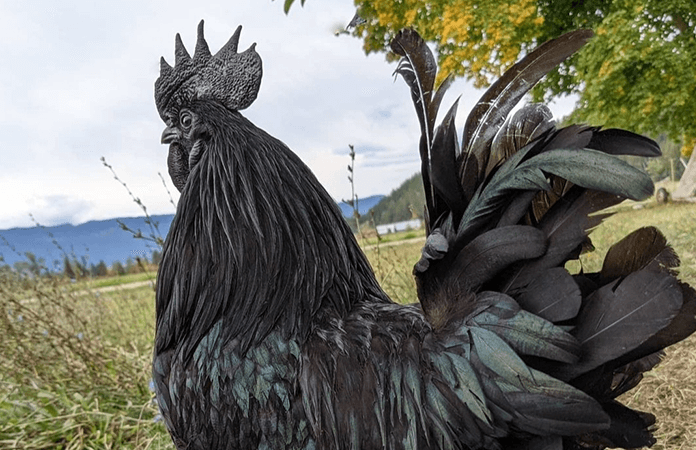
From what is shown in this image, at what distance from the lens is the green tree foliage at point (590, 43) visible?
678cm

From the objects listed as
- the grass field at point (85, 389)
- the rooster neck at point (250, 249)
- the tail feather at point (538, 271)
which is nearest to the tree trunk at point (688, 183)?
the grass field at point (85, 389)

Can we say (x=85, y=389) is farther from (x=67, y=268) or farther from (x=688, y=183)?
(x=688, y=183)

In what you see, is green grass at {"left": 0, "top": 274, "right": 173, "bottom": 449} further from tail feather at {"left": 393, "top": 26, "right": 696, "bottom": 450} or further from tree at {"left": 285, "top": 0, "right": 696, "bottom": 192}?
tree at {"left": 285, "top": 0, "right": 696, "bottom": 192}

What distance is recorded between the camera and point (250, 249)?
1.75 meters

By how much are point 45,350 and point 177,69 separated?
314 centimetres

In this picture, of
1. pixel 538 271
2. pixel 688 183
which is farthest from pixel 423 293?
pixel 688 183

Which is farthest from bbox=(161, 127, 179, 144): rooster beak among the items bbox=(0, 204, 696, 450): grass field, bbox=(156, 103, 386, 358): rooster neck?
bbox=(0, 204, 696, 450): grass field

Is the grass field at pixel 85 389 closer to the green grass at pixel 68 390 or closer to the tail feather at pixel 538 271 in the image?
the green grass at pixel 68 390

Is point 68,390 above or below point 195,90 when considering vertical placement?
below

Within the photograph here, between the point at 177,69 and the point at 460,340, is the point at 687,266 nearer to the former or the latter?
the point at 460,340

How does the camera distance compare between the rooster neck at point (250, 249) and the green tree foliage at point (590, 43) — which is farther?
the green tree foliage at point (590, 43)

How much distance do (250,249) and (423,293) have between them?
2.03ft

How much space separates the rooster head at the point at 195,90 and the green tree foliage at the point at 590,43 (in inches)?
162

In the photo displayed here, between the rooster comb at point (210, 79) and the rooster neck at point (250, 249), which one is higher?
the rooster comb at point (210, 79)
